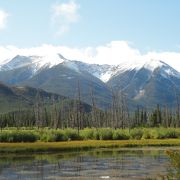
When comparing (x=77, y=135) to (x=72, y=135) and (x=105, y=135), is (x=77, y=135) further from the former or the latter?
(x=105, y=135)

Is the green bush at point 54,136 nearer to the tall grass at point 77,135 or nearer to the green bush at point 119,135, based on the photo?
the tall grass at point 77,135

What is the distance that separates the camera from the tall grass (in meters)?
94.6

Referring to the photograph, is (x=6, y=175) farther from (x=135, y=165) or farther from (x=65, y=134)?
(x=65, y=134)

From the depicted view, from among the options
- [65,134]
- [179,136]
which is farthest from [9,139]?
[179,136]

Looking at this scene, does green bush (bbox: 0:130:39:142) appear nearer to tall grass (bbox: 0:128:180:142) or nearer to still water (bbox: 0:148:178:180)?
tall grass (bbox: 0:128:180:142)

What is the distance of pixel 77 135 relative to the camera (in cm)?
10856

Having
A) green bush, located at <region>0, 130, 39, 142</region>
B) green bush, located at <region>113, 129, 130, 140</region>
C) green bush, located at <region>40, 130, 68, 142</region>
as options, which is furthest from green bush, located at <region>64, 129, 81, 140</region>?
green bush, located at <region>0, 130, 39, 142</region>

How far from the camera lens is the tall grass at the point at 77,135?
94.6 m

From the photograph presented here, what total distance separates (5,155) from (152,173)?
96.7 feet

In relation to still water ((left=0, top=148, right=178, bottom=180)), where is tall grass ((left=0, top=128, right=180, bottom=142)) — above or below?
above

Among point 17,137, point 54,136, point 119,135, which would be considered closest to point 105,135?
point 119,135

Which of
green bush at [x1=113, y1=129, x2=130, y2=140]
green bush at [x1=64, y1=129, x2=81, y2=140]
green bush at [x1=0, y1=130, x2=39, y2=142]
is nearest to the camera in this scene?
green bush at [x1=0, y1=130, x2=39, y2=142]

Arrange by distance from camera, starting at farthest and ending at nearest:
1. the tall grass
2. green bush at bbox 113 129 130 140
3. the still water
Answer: green bush at bbox 113 129 130 140 → the tall grass → the still water

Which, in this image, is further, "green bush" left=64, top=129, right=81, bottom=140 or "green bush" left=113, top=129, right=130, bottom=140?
"green bush" left=113, top=129, right=130, bottom=140
